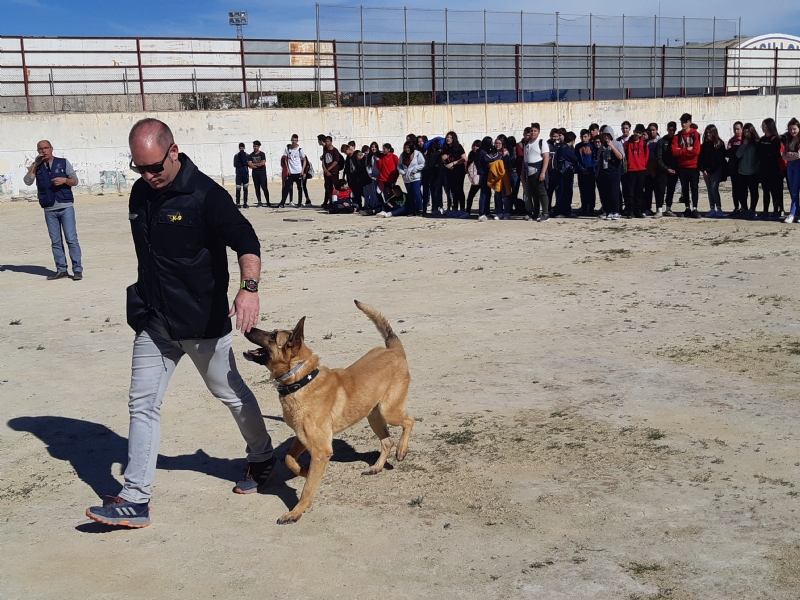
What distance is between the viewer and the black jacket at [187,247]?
4359 millimetres

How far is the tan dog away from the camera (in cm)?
439

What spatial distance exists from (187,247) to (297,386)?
95 centimetres

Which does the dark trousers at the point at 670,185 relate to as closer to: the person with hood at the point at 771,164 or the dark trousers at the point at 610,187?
the dark trousers at the point at 610,187

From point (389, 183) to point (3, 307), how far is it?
32.8ft

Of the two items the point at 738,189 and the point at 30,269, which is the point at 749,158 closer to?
the point at 738,189

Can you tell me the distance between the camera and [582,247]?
1307 centimetres

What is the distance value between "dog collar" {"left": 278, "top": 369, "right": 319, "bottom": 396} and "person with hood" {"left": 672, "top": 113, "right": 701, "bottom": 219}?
12.6 meters

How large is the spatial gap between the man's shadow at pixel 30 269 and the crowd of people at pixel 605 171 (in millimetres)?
7920

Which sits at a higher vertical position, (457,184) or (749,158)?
(749,158)

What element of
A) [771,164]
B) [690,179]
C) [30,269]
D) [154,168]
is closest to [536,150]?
[690,179]

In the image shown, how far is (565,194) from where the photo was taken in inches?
660

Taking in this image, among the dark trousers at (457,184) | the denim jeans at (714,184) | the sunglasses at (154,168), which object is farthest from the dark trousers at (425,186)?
the sunglasses at (154,168)

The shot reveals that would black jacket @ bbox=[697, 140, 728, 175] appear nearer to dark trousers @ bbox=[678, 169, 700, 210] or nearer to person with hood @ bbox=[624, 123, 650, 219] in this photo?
dark trousers @ bbox=[678, 169, 700, 210]

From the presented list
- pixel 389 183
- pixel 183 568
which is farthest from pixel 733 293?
pixel 389 183
